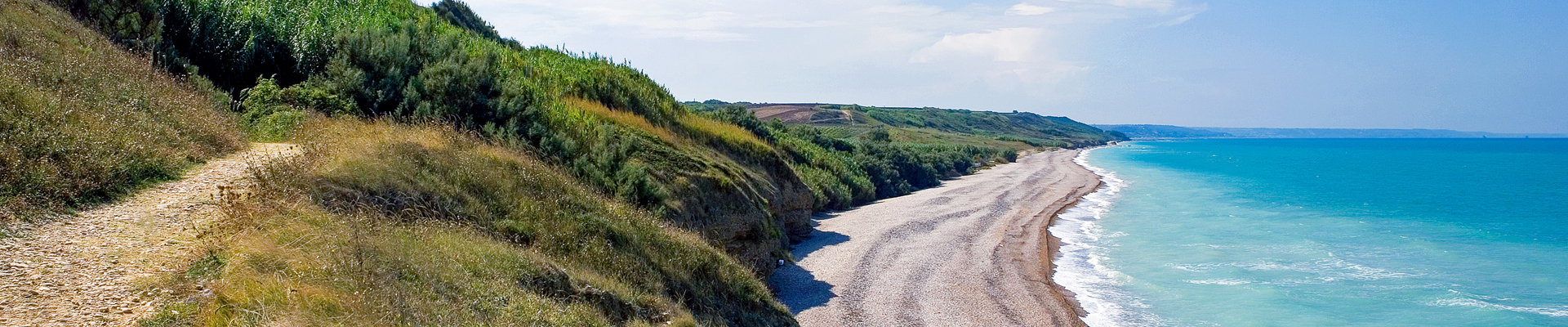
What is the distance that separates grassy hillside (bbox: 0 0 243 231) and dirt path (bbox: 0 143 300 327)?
1.08ft

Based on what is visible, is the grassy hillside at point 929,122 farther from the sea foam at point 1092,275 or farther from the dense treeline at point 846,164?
the sea foam at point 1092,275

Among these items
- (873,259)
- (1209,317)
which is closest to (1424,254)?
(1209,317)

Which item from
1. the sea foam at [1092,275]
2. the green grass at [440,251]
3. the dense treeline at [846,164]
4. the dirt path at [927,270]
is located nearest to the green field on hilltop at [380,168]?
the green grass at [440,251]

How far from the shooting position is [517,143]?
12516 millimetres

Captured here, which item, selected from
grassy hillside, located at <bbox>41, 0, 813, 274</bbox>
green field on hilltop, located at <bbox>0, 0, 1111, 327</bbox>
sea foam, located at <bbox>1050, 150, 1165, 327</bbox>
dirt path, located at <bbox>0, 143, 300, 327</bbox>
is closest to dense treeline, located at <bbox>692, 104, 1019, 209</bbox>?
sea foam, located at <bbox>1050, 150, 1165, 327</bbox>

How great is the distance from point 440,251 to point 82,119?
413 centimetres

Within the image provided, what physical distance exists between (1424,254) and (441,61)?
28.2 meters

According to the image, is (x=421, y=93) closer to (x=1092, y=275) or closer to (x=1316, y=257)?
(x=1092, y=275)

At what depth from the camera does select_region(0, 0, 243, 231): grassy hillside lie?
272 inches

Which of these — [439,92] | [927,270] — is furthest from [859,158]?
[439,92]

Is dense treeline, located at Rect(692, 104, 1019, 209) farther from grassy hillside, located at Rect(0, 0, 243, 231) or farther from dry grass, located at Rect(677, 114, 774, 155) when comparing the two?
grassy hillside, located at Rect(0, 0, 243, 231)

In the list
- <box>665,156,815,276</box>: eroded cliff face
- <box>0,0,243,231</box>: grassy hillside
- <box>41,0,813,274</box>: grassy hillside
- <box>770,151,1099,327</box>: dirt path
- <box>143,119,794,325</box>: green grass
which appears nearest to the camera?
<box>143,119,794,325</box>: green grass

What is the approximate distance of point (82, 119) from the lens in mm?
8336

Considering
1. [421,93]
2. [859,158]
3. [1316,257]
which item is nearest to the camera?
[421,93]
